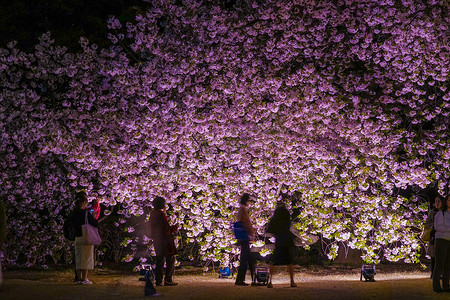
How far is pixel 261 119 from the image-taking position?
14.7 meters

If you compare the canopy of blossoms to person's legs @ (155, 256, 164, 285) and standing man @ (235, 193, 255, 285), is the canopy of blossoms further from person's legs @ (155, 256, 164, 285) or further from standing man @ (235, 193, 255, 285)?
person's legs @ (155, 256, 164, 285)

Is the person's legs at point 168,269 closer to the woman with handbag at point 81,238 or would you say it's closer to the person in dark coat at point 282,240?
the woman with handbag at point 81,238

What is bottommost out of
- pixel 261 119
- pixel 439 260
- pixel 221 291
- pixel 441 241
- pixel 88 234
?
pixel 221 291

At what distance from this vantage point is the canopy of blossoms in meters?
14.2

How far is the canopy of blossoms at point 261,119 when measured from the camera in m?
14.2

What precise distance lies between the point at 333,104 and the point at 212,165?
3081 millimetres

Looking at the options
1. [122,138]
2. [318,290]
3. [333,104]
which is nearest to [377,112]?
[333,104]

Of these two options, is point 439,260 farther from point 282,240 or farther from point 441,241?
point 282,240

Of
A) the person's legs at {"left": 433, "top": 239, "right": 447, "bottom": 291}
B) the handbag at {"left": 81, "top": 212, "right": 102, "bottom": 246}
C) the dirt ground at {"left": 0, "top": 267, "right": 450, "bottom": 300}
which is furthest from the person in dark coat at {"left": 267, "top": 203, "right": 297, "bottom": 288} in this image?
the handbag at {"left": 81, "top": 212, "right": 102, "bottom": 246}

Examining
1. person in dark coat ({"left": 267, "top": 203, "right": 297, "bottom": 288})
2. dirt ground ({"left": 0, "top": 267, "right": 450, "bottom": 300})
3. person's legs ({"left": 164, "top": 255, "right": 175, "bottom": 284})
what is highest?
person in dark coat ({"left": 267, "top": 203, "right": 297, "bottom": 288})

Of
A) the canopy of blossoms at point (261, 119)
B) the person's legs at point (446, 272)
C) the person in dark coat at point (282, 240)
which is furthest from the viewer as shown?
the canopy of blossoms at point (261, 119)

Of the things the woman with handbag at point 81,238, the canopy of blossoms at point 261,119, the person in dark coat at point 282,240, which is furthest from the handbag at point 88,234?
the person in dark coat at point 282,240

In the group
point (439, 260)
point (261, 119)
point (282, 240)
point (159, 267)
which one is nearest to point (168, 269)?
point (159, 267)

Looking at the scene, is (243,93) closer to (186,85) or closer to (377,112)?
(186,85)
